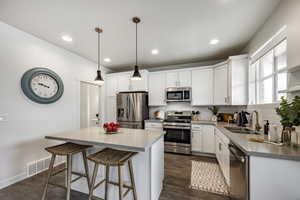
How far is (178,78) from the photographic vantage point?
12.5 ft

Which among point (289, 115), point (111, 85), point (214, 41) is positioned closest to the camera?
point (289, 115)

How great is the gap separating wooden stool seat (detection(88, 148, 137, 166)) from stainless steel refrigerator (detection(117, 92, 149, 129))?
223 centimetres

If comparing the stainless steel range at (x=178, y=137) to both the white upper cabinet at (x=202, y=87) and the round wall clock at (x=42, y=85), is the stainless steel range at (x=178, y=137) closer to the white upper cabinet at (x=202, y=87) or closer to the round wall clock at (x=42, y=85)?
the white upper cabinet at (x=202, y=87)

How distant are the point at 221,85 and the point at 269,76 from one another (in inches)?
44.8

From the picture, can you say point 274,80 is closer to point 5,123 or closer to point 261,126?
point 261,126

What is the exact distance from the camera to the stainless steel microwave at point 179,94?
3.66 metres

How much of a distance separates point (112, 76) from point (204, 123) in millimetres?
3321

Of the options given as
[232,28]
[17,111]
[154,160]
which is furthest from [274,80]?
[17,111]

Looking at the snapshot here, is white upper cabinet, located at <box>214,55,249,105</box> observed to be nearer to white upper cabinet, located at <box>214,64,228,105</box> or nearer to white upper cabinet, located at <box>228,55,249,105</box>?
white upper cabinet, located at <box>228,55,249,105</box>

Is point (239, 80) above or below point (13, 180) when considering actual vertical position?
above

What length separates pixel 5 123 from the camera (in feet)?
6.75

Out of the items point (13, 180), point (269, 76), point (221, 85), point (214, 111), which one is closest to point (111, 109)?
point (13, 180)

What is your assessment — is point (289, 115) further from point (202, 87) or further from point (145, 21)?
point (202, 87)

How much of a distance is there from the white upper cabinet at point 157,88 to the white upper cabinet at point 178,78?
163 mm
